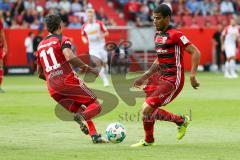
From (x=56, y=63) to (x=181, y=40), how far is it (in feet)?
7.49

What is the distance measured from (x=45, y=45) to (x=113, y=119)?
15.0ft

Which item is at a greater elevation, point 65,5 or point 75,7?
point 65,5

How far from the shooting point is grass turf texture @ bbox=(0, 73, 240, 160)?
11.3 meters

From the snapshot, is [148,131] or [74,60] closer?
[148,131]

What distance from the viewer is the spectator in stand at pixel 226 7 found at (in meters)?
44.1

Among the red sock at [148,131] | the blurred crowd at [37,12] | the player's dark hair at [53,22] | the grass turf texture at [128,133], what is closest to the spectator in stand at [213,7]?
the blurred crowd at [37,12]

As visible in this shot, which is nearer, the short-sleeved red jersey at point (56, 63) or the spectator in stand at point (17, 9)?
the short-sleeved red jersey at point (56, 63)

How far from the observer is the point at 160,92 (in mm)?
12328

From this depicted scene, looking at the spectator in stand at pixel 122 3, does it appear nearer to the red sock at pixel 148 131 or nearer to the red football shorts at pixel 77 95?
the red football shorts at pixel 77 95

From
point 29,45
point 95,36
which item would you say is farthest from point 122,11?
point 95,36

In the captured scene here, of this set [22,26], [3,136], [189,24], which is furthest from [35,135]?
[189,24]

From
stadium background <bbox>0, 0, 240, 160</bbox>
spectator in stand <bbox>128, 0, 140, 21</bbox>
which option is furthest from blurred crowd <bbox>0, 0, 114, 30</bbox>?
stadium background <bbox>0, 0, 240, 160</bbox>

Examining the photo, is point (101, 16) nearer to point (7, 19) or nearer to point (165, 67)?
point (7, 19)

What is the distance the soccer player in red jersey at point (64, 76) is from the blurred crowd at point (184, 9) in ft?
91.2
